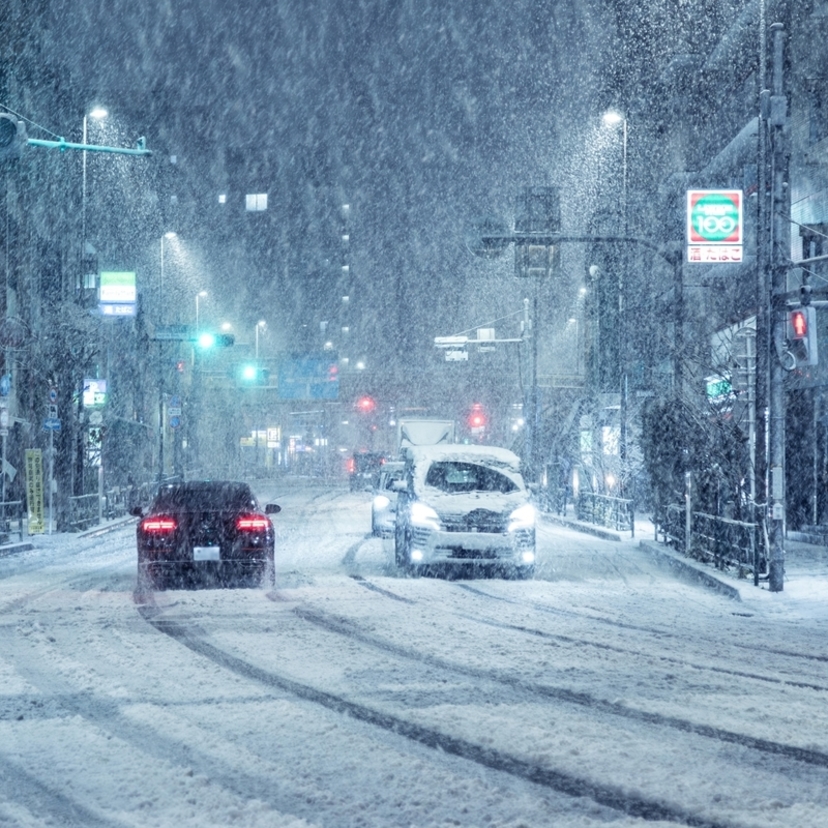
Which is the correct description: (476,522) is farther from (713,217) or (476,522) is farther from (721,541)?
(713,217)

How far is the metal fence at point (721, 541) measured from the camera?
18.0 m

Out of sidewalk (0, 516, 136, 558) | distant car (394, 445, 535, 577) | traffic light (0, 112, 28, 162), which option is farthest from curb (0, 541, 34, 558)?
traffic light (0, 112, 28, 162)

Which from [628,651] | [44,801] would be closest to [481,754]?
[44,801]

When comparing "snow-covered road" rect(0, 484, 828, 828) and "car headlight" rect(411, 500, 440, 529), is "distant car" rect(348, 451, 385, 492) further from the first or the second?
"snow-covered road" rect(0, 484, 828, 828)

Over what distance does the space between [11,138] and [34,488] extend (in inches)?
591

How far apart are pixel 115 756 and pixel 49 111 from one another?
5389cm

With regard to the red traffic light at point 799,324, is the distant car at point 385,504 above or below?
below

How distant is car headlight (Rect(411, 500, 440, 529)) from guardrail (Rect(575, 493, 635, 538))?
11.8 meters

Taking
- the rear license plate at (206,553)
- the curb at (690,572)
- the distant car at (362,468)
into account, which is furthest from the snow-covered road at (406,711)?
the distant car at (362,468)

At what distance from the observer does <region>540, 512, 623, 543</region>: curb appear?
98.3 ft

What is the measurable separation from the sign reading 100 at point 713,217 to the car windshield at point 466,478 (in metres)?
5.17

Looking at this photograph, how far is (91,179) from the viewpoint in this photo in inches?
2645

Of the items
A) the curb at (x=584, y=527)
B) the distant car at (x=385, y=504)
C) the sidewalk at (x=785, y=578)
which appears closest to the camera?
the sidewalk at (x=785, y=578)

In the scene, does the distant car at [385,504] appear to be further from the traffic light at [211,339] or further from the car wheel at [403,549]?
the traffic light at [211,339]
